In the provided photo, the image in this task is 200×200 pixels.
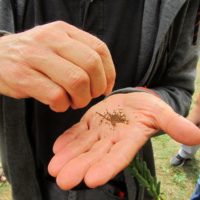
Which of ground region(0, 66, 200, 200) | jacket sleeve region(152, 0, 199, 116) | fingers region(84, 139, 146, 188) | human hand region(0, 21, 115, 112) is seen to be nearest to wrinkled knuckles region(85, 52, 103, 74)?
human hand region(0, 21, 115, 112)

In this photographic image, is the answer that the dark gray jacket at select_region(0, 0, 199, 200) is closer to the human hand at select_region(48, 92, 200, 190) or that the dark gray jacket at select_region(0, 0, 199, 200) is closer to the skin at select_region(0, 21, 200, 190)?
the human hand at select_region(48, 92, 200, 190)

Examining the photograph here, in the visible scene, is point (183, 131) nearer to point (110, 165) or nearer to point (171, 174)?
point (110, 165)

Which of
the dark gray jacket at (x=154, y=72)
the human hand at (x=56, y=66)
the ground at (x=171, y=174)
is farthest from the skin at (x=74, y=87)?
the ground at (x=171, y=174)

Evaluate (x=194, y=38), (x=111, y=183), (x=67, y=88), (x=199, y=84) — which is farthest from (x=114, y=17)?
(x=199, y=84)

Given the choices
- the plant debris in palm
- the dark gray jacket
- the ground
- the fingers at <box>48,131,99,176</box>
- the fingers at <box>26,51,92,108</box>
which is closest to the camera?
the fingers at <box>26,51,92,108</box>

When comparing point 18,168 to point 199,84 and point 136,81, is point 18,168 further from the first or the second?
point 199,84

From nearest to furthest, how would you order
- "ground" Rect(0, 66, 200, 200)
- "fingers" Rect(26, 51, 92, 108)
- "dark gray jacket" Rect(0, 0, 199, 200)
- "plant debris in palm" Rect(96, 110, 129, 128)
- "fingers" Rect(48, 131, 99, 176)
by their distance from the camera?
"fingers" Rect(26, 51, 92, 108) → "fingers" Rect(48, 131, 99, 176) → "plant debris in palm" Rect(96, 110, 129, 128) → "dark gray jacket" Rect(0, 0, 199, 200) → "ground" Rect(0, 66, 200, 200)
